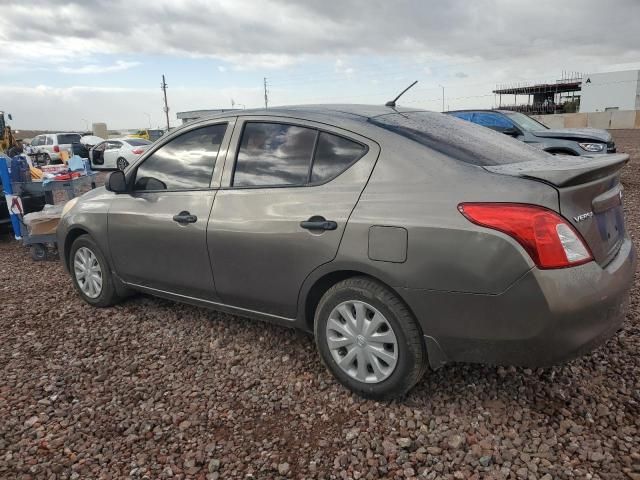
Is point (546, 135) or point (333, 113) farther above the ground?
point (333, 113)

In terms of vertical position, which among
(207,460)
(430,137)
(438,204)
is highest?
(430,137)

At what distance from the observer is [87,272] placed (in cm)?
457

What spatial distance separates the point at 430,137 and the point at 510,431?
1621 millimetres

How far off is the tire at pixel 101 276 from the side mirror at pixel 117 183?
65 centimetres

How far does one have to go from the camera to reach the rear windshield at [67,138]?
2535 centimetres

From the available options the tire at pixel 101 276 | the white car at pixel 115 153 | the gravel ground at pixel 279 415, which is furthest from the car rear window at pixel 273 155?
the white car at pixel 115 153

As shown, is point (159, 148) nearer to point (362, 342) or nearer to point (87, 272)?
point (87, 272)

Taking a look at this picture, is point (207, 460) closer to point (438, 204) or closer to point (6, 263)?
point (438, 204)

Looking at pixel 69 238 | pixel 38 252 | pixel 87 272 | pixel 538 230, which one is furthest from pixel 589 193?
pixel 38 252

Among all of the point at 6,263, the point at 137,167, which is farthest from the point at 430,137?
the point at 6,263

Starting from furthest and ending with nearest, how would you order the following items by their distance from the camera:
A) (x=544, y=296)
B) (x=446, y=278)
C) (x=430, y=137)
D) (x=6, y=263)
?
(x=6, y=263) < (x=430, y=137) < (x=446, y=278) < (x=544, y=296)

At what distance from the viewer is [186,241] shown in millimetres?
3570

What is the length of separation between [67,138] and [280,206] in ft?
86.4

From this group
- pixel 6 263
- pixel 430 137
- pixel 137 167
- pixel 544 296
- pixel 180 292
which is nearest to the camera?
pixel 544 296
